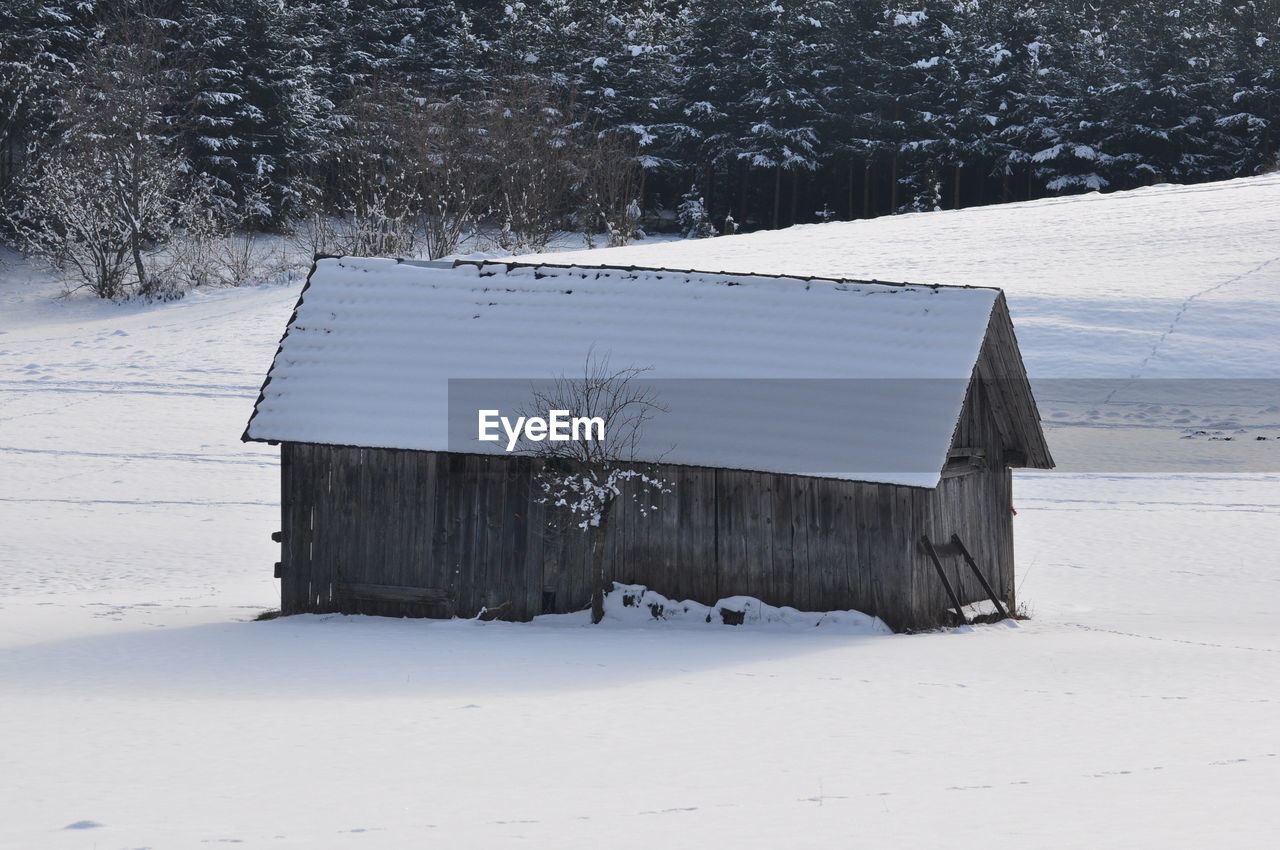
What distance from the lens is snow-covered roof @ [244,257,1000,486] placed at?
50.8 ft

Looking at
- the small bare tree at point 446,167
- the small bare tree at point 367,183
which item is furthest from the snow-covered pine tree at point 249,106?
the small bare tree at point 446,167

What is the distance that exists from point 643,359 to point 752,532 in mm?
2474

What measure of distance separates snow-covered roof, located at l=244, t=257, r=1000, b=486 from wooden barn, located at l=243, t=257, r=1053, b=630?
27 mm

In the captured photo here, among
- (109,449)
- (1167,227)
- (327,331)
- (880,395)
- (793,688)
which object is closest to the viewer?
(793,688)

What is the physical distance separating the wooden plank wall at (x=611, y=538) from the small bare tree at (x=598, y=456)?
0.21 metres

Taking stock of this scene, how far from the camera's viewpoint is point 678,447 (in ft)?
51.5

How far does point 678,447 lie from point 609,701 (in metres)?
4.61

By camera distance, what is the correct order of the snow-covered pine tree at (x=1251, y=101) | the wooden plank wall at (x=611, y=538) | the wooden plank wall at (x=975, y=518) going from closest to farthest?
the wooden plank wall at (x=611, y=538)
the wooden plank wall at (x=975, y=518)
the snow-covered pine tree at (x=1251, y=101)

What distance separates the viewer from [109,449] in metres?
28.2

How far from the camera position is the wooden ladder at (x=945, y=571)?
50.1 feet

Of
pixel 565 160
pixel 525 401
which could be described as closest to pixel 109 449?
pixel 525 401

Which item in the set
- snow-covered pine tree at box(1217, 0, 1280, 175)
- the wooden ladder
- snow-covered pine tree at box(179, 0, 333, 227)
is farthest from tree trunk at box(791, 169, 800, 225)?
the wooden ladder

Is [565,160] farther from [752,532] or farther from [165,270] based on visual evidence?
[752,532]

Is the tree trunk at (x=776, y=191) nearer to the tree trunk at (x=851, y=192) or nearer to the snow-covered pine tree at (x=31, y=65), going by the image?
the tree trunk at (x=851, y=192)
